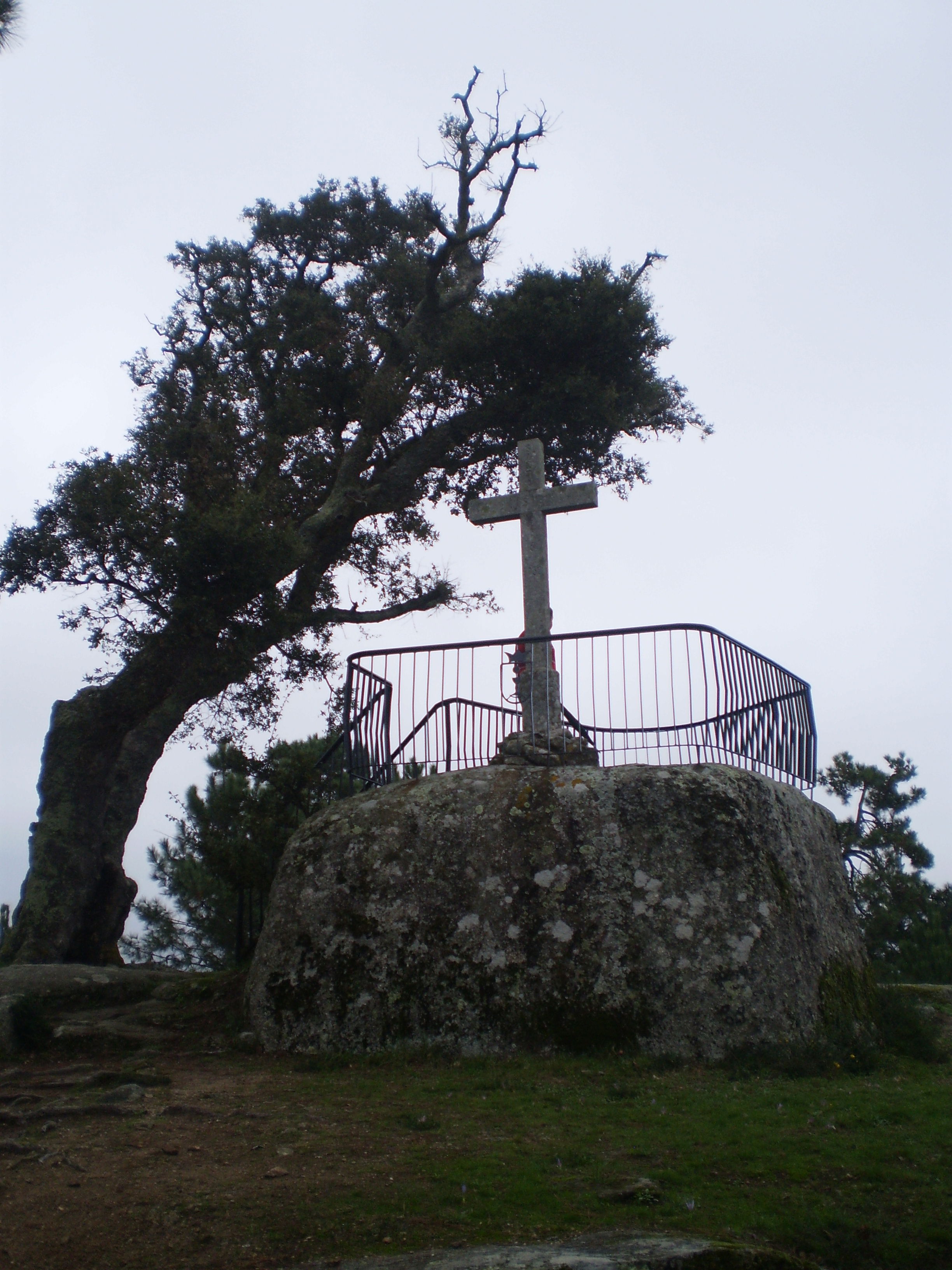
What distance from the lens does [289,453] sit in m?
16.2

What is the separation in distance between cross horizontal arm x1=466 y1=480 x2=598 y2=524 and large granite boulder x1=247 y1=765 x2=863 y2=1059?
3.45 metres

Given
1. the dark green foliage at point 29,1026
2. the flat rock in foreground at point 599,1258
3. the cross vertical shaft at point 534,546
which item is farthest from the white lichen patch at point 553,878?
the dark green foliage at point 29,1026

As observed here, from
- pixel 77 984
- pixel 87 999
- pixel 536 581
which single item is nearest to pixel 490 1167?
pixel 87 999

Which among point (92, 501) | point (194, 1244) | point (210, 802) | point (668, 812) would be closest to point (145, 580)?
point (92, 501)

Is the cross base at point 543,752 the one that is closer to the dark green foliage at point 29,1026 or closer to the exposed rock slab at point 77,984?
the exposed rock slab at point 77,984

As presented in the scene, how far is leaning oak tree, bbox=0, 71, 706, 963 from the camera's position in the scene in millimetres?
12680

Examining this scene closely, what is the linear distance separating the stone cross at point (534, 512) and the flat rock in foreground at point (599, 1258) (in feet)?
22.7

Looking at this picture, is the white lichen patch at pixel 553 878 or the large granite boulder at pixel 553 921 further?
the white lichen patch at pixel 553 878

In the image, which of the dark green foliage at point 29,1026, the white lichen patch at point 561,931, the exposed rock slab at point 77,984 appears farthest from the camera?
the exposed rock slab at point 77,984

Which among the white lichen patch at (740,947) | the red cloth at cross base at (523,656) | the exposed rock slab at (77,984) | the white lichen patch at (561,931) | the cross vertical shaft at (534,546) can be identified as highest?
the cross vertical shaft at (534,546)

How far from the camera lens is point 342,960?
8.02 meters

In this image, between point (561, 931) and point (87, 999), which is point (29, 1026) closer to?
point (87, 999)

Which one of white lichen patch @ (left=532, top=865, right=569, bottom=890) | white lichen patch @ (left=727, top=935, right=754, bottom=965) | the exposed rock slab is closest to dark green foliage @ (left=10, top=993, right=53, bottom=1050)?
the exposed rock slab

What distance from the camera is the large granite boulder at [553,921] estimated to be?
7371 mm
